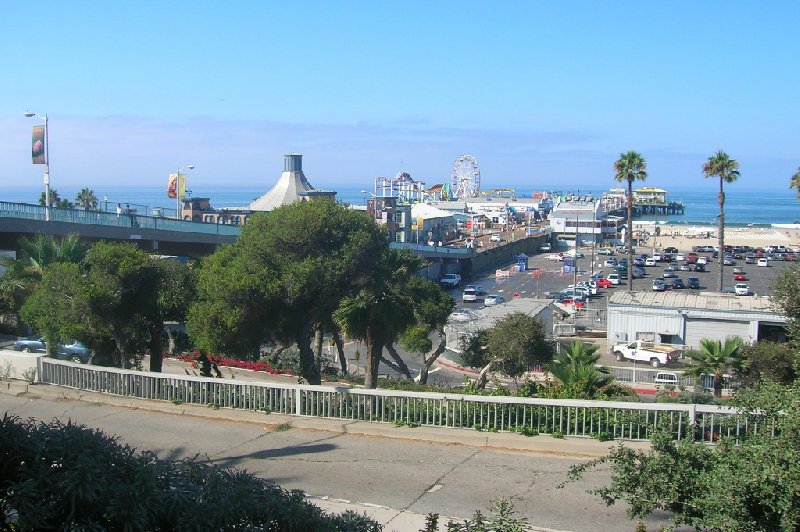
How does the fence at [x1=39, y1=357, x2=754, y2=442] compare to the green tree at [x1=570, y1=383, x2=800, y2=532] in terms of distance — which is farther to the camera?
the fence at [x1=39, y1=357, x2=754, y2=442]

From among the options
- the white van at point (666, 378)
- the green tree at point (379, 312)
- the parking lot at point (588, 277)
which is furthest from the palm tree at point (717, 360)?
the parking lot at point (588, 277)

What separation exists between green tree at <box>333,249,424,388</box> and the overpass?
1693cm

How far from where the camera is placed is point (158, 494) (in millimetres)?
4449

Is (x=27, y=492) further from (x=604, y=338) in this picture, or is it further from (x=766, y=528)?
(x=604, y=338)

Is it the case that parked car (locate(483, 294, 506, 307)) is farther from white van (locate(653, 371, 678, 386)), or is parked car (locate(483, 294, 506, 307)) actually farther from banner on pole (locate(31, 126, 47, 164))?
banner on pole (locate(31, 126, 47, 164))

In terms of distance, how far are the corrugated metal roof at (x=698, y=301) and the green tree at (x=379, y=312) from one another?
2491 centimetres

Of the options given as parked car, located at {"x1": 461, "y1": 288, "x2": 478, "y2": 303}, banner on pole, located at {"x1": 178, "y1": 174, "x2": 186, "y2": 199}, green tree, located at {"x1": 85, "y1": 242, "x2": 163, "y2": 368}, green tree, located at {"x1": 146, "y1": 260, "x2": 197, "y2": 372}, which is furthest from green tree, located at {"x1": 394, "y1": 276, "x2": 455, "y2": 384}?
parked car, located at {"x1": 461, "y1": 288, "x2": 478, "y2": 303}

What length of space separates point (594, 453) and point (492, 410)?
60.3 inches

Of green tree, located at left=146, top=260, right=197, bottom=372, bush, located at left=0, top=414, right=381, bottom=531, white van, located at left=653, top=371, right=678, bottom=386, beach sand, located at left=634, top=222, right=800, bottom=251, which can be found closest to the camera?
bush, located at left=0, top=414, right=381, bottom=531

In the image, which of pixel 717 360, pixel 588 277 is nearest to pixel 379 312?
pixel 717 360

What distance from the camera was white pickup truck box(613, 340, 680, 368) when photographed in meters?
38.0

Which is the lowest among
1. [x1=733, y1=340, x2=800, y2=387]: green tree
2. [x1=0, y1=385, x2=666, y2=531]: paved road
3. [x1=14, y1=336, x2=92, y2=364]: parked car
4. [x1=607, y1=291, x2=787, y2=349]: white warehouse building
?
[x1=607, y1=291, x2=787, y2=349]: white warehouse building

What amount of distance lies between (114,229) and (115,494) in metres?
39.3

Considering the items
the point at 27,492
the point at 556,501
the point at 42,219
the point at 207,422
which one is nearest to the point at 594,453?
the point at 556,501
